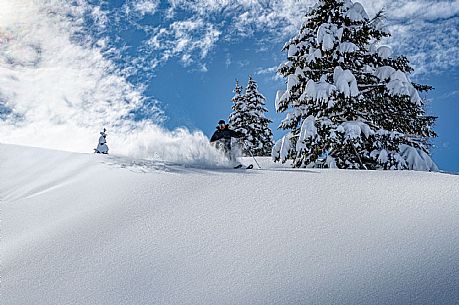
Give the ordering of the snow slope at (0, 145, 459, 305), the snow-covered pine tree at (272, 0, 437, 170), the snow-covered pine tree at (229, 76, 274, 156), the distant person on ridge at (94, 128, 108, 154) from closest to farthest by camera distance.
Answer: the snow slope at (0, 145, 459, 305), the snow-covered pine tree at (272, 0, 437, 170), the distant person on ridge at (94, 128, 108, 154), the snow-covered pine tree at (229, 76, 274, 156)

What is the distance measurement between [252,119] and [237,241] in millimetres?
24640

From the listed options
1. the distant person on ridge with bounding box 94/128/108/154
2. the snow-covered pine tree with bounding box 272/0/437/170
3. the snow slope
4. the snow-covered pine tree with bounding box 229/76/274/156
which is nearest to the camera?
the snow slope

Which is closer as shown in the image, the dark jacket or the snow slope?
the snow slope

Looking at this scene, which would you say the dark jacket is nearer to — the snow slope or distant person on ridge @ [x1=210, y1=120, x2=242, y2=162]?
distant person on ridge @ [x1=210, y1=120, x2=242, y2=162]

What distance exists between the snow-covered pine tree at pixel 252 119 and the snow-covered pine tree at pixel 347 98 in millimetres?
15179

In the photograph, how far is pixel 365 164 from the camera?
1084 cm

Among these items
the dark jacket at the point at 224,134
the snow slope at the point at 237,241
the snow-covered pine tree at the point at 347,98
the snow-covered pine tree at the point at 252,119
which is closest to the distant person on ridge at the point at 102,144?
the snow-covered pine tree at the point at 252,119

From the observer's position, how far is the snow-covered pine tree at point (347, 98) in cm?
1037

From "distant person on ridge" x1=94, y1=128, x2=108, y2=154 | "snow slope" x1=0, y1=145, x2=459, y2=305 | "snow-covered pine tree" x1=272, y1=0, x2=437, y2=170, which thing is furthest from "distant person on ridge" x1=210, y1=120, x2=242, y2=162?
"distant person on ridge" x1=94, y1=128, x2=108, y2=154

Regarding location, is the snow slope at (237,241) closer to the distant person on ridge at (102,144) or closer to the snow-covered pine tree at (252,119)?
the distant person on ridge at (102,144)

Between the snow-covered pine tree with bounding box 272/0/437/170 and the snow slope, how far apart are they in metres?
4.84

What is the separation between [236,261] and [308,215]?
1.20 metres

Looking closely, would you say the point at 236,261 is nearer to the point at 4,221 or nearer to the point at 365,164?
the point at 4,221

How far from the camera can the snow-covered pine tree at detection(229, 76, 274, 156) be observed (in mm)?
27417
